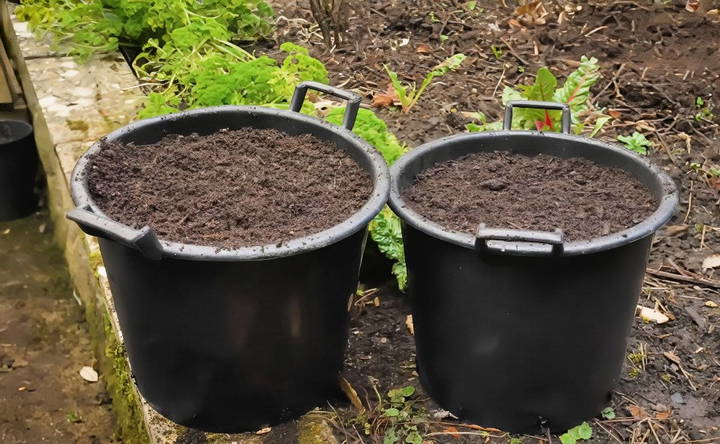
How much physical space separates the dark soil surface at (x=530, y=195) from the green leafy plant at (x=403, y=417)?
1.97 feet

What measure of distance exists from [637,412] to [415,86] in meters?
2.42

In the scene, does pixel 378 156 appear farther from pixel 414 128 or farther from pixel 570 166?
pixel 414 128

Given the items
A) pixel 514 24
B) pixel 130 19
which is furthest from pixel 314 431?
pixel 514 24

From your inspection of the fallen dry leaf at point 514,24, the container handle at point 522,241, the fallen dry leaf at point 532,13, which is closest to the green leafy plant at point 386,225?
→ the container handle at point 522,241

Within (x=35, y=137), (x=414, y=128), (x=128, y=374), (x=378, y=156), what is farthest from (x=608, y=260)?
(x=35, y=137)

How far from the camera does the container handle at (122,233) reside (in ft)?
6.03

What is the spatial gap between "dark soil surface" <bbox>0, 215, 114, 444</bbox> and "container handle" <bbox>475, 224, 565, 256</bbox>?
2.11 meters

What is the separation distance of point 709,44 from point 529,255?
138 inches

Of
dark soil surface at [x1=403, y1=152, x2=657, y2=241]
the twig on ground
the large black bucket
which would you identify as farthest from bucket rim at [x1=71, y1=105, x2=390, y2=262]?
the twig on ground

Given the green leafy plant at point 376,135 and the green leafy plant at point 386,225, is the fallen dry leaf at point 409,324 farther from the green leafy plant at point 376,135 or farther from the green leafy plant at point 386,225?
the green leafy plant at point 376,135

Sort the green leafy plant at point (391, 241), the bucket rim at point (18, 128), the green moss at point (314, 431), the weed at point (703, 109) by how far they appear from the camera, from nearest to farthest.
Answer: the green moss at point (314, 431) < the green leafy plant at point (391, 241) < the weed at point (703, 109) < the bucket rim at point (18, 128)

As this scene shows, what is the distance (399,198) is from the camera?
2230 millimetres

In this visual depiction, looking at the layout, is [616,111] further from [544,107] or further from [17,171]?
[17,171]

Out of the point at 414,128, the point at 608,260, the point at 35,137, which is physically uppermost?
the point at 608,260
